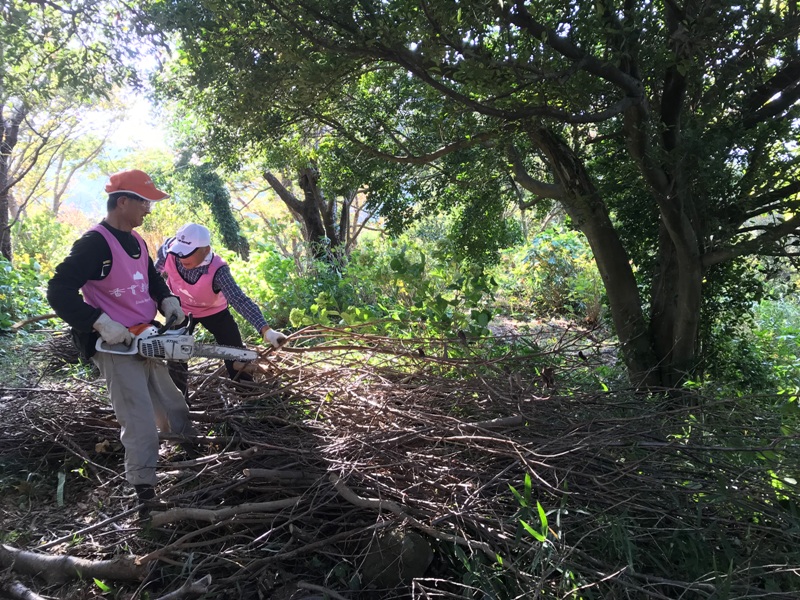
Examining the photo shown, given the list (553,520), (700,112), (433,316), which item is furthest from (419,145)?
(553,520)

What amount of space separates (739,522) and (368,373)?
7.82ft

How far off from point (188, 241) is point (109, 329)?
113 cm

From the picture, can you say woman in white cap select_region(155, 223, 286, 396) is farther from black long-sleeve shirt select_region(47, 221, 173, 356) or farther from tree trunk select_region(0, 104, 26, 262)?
tree trunk select_region(0, 104, 26, 262)

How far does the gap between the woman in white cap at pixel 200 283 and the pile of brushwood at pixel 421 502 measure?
16.6 inches

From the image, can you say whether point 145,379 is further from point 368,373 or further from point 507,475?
point 507,475

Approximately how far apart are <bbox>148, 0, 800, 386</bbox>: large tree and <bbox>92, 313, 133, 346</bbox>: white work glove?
2.05 meters

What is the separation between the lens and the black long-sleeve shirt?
104 inches

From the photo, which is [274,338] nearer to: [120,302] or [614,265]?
[120,302]

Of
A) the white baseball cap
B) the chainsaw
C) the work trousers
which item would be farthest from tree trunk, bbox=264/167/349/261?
the chainsaw

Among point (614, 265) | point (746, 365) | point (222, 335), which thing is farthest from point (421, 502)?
point (746, 365)

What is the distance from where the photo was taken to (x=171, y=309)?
3219 millimetres

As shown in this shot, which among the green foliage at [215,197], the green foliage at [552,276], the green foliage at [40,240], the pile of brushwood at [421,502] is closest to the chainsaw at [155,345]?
the pile of brushwood at [421,502]

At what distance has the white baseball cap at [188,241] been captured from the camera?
3.71 meters

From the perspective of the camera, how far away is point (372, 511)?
2752 millimetres
